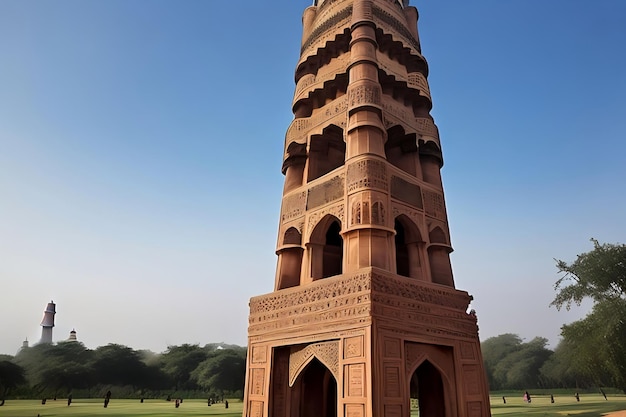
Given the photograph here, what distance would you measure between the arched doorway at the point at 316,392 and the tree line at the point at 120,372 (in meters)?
29.8

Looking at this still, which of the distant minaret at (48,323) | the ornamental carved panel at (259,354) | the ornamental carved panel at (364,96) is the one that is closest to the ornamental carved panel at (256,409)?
the ornamental carved panel at (259,354)

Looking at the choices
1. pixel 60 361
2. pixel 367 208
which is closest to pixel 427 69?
pixel 367 208

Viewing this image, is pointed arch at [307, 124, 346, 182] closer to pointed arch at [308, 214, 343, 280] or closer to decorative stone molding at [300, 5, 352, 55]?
pointed arch at [308, 214, 343, 280]

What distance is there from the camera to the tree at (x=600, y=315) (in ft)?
54.1

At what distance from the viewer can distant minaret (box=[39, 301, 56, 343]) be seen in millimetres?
49294

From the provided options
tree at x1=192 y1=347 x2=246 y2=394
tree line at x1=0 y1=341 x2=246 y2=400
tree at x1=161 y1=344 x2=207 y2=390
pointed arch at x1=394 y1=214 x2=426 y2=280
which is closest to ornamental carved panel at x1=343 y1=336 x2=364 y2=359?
→ pointed arch at x1=394 y1=214 x2=426 y2=280

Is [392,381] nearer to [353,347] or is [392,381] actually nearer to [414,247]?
[353,347]

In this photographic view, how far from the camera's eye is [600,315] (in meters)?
17.1

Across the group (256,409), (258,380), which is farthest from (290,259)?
(256,409)

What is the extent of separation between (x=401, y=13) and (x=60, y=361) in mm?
36861

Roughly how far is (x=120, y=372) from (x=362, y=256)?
37824mm

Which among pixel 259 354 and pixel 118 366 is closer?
pixel 259 354

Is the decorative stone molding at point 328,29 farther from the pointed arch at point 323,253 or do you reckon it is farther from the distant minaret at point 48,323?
the distant minaret at point 48,323

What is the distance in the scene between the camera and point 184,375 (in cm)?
4275
